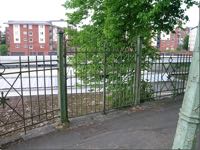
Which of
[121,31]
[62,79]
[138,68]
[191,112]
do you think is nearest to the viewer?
[191,112]

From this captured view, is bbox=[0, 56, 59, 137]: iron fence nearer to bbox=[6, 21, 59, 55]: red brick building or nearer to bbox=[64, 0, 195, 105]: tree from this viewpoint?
bbox=[64, 0, 195, 105]: tree

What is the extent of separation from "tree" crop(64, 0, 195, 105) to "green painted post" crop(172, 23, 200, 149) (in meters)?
3.26

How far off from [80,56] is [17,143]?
402 centimetres

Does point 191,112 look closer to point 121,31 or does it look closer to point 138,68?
point 138,68

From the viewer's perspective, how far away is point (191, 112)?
2.19 m

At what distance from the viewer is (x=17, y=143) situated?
414 cm

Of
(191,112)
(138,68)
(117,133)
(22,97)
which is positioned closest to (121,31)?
(138,68)

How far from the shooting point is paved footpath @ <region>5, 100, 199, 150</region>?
3.99 meters

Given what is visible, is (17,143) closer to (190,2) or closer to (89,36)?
(89,36)

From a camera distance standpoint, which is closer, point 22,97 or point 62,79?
point 22,97

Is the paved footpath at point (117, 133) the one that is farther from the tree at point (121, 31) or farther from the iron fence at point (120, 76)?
the tree at point (121, 31)

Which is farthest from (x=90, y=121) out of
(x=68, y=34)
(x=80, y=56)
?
(x=68, y=34)

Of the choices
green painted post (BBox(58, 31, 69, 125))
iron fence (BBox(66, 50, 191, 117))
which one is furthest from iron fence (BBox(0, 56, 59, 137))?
iron fence (BBox(66, 50, 191, 117))

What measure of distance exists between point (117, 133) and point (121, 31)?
358cm
